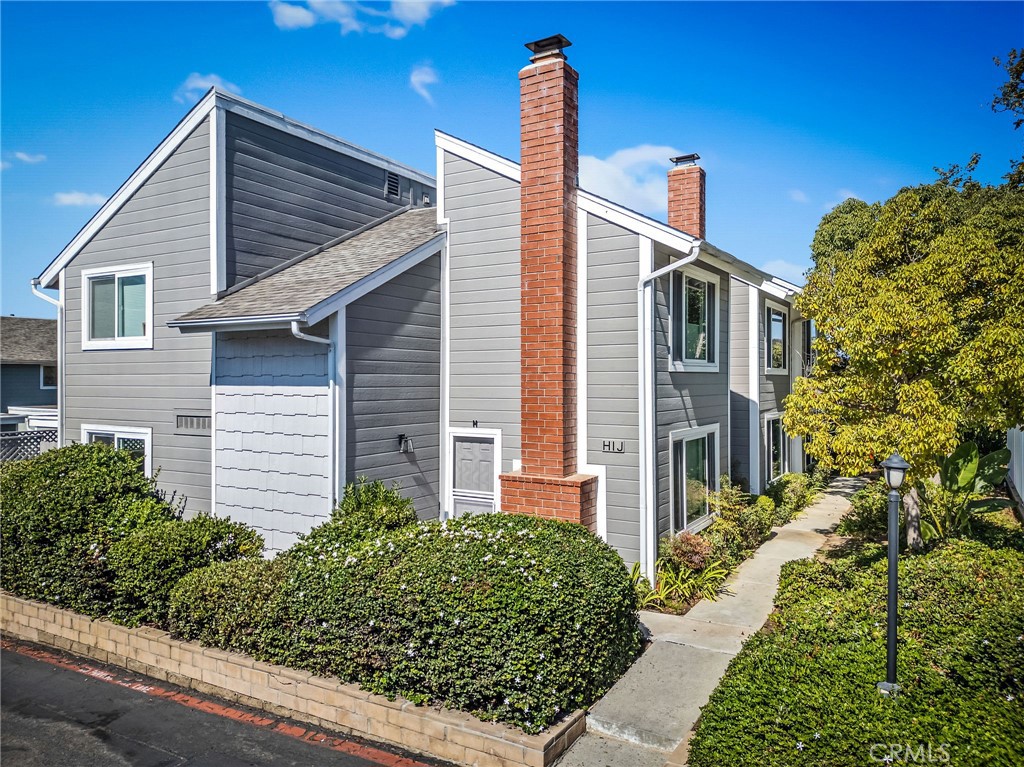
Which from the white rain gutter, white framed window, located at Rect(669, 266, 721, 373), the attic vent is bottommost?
the attic vent

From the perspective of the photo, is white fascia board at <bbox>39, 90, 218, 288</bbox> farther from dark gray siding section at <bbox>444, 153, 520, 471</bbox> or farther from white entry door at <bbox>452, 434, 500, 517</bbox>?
white entry door at <bbox>452, 434, 500, 517</bbox>

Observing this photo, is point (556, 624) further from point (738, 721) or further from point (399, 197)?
point (399, 197)

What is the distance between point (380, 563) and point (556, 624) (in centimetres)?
202

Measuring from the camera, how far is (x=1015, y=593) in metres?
6.74

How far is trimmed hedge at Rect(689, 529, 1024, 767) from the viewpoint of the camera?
4.41 meters

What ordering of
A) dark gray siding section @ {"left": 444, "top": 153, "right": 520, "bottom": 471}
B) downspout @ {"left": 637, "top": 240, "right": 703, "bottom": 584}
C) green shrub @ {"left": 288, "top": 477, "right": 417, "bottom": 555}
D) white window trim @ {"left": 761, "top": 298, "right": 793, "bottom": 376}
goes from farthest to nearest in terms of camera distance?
white window trim @ {"left": 761, "top": 298, "right": 793, "bottom": 376}, dark gray siding section @ {"left": 444, "top": 153, "right": 520, "bottom": 471}, downspout @ {"left": 637, "top": 240, "right": 703, "bottom": 584}, green shrub @ {"left": 288, "top": 477, "right": 417, "bottom": 555}

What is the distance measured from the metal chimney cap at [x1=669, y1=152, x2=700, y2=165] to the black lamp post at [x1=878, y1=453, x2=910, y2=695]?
1041 cm

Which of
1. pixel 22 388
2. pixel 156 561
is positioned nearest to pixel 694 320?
pixel 156 561

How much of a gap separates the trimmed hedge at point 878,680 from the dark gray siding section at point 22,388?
32.0m

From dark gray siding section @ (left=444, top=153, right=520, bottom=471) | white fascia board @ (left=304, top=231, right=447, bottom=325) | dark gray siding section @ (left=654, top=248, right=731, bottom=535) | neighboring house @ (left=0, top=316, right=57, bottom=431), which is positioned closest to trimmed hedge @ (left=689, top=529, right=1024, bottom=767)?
dark gray siding section @ (left=654, top=248, right=731, bottom=535)

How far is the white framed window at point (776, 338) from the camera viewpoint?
16688mm

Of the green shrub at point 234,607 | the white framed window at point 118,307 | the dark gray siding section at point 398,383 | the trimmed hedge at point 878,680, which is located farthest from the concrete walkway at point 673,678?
the white framed window at point 118,307

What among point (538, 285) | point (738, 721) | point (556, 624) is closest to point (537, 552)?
point (556, 624)

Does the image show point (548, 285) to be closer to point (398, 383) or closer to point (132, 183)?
point (398, 383)
